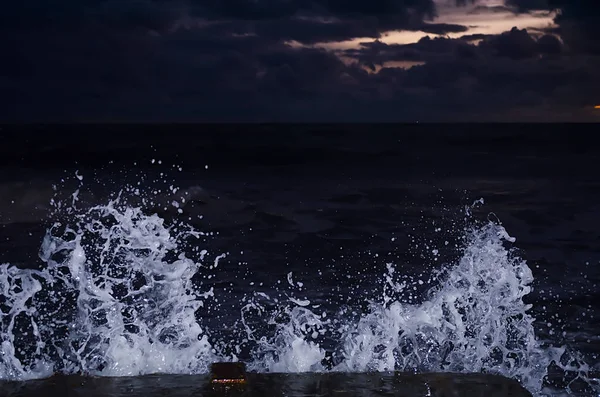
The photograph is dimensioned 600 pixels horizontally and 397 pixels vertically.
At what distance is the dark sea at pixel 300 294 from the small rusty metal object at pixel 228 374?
8 centimetres

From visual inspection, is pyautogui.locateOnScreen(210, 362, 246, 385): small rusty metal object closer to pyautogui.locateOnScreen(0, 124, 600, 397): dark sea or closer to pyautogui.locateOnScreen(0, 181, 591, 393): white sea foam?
pyautogui.locateOnScreen(0, 124, 600, 397): dark sea

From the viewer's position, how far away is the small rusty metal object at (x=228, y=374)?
3.46m

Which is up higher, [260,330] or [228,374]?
[228,374]

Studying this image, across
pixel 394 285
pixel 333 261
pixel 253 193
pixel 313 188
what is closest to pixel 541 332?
pixel 394 285

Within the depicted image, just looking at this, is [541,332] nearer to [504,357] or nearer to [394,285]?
[504,357]

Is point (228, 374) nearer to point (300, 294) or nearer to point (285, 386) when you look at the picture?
point (285, 386)

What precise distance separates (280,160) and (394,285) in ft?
126

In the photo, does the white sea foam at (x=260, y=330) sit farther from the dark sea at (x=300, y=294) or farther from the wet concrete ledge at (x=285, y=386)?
the wet concrete ledge at (x=285, y=386)

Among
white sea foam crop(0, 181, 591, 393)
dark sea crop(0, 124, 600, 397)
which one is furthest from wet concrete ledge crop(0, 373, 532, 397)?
white sea foam crop(0, 181, 591, 393)

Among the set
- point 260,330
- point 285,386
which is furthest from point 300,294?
point 285,386

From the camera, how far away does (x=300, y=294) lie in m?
9.59

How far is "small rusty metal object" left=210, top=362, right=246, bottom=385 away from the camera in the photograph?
346 centimetres

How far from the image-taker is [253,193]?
25.0 m

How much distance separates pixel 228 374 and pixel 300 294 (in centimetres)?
613
